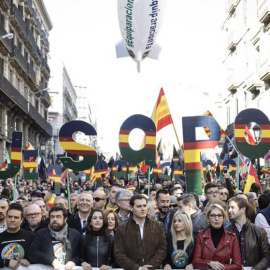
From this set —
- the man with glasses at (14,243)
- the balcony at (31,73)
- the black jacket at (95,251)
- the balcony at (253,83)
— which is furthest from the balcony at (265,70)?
the man with glasses at (14,243)

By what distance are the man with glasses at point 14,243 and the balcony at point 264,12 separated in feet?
77.9

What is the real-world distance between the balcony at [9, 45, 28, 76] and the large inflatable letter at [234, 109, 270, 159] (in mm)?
24608

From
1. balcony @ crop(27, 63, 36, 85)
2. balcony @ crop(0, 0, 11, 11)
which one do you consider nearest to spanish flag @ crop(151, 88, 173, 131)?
balcony @ crop(0, 0, 11, 11)

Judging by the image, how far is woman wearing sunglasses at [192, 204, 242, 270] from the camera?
5.84 meters

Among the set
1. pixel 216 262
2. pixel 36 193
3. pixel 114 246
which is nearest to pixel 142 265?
pixel 114 246

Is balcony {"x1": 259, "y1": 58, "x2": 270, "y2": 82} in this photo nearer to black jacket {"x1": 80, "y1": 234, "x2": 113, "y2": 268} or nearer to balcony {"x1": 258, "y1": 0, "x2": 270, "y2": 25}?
balcony {"x1": 258, "y1": 0, "x2": 270, "y2": 25}

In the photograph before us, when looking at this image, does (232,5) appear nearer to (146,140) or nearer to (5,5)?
(5,5)

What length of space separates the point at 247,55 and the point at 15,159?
26.3 m

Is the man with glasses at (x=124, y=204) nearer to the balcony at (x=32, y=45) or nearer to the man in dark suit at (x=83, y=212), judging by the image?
the man in dark suit at (x=83, y=212)

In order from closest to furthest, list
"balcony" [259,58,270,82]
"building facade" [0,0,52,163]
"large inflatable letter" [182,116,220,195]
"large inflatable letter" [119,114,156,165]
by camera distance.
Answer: "large inflatable letter" [182,116,220,195] → "large inflatable letter" [119,114,156,165] → "balcony" [259,58,270,82] → "building facade" [0,0,52,163]

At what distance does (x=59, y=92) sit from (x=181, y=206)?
5972 cm

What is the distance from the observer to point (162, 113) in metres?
11.9

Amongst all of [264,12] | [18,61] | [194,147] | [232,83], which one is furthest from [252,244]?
[232,83]

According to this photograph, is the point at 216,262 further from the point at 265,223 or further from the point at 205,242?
the point at 265,223
